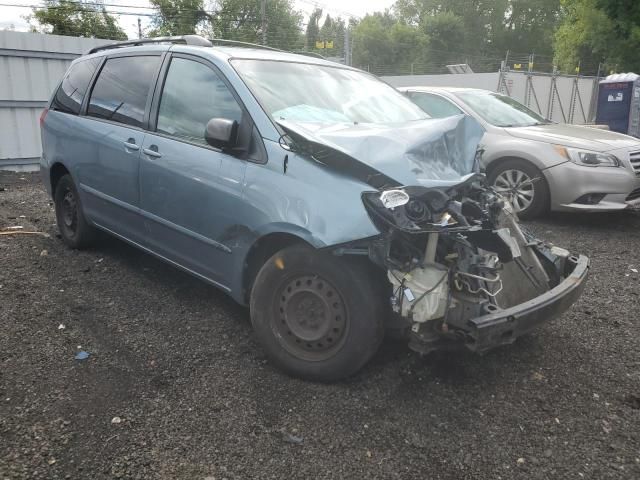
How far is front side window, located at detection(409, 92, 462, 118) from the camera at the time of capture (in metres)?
6.90

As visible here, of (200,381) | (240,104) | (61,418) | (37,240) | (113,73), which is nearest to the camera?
(61,418)

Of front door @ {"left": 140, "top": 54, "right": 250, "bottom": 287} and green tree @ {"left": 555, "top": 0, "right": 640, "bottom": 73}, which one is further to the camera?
green tree @ {"left": 555, "top": 0, "right": 640, "bottom": 73}

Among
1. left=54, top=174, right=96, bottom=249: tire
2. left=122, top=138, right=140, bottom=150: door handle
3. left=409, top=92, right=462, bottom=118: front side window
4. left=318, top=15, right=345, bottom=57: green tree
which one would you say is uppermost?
left=318, top=15, right=345, bottom=57: green tree

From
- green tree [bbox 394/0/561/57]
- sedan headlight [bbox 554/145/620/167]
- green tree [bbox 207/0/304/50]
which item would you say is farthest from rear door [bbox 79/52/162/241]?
green tree [bbox 394/0/561/57]

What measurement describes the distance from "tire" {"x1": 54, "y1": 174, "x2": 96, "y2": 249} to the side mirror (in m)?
2.23

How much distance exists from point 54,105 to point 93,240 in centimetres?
136

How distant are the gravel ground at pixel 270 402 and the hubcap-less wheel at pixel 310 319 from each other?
8.2 inches

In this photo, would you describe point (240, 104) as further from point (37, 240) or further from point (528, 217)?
point (528, 217)

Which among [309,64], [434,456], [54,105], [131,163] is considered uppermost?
[309,64]

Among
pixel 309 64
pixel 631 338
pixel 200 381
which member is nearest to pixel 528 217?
pixel 631 338

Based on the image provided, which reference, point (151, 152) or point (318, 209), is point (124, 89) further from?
point (318, 209)

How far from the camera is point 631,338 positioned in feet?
11.3

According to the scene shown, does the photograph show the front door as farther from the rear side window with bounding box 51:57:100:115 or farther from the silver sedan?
the silver sedan

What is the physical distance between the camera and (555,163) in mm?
5980
